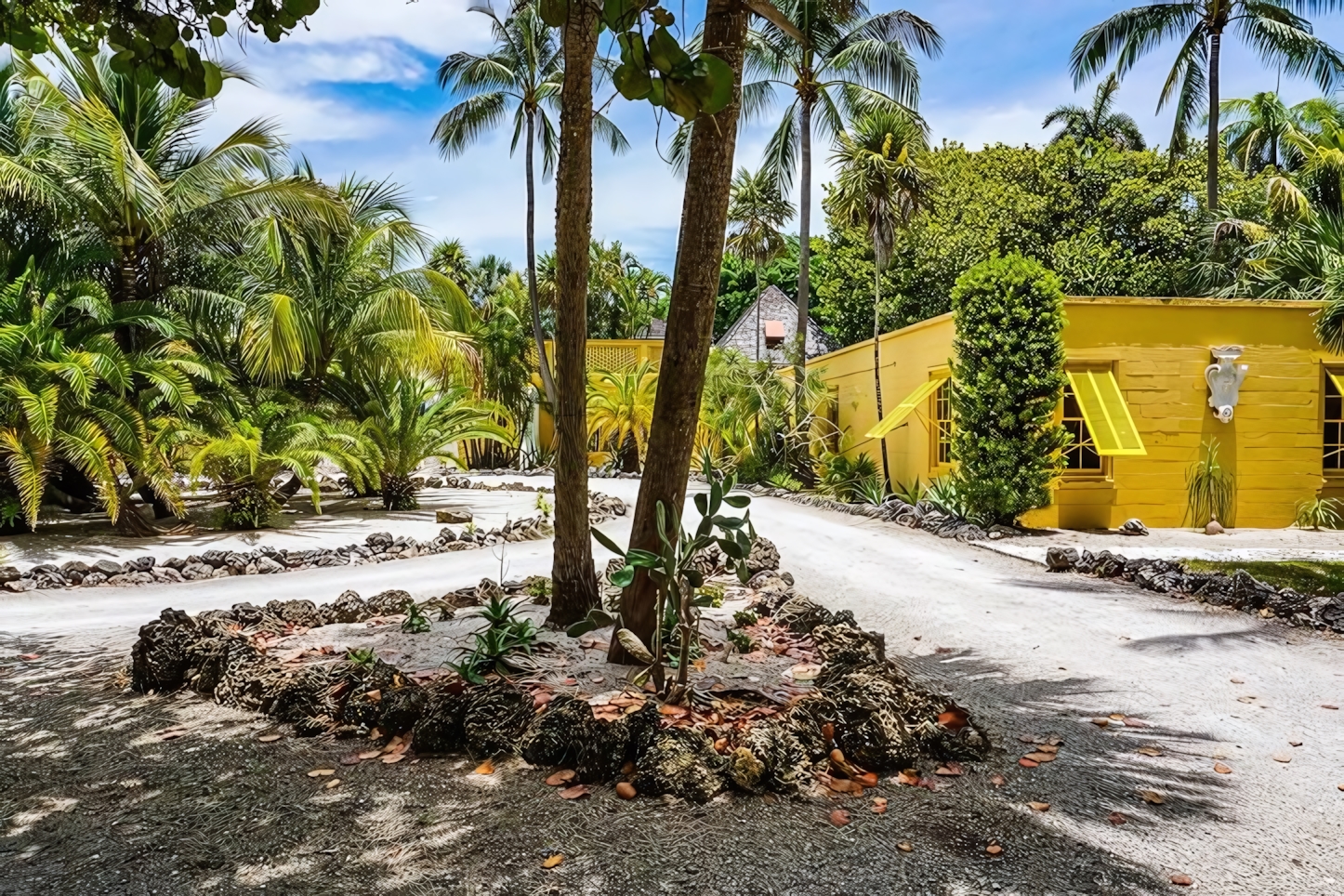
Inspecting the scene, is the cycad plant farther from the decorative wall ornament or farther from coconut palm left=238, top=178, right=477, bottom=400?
the decorative wall ornament

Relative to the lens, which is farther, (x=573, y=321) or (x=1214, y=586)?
(x=1214, y=586)

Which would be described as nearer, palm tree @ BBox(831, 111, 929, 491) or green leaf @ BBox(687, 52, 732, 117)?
green leaf @ BBox(687, 52, 732, 117)

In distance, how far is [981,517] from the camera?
39.1 ft

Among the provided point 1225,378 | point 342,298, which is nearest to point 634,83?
point 1225,378

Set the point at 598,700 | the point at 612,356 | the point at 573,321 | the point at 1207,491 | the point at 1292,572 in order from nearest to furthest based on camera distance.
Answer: the point at 598,700 → the point at 573,321 → the point at 1292,572 → the point at 1207,491 → the point at 612,356

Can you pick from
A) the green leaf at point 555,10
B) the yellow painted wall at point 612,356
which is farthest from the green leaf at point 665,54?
the yellow painted wall at point 612,356

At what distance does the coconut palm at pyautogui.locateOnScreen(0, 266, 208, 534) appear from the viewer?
30.9 feet

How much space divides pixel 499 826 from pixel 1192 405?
1253cm

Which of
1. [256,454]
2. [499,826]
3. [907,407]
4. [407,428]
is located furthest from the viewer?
[407,428]

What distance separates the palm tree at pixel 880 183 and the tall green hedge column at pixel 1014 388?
Result: 4502 mm

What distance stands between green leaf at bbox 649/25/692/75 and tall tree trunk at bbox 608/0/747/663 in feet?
9.17

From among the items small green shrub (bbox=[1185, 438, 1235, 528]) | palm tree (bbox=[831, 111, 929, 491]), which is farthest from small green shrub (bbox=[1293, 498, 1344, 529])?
palm tree (bbox=[831, 111, 929, 491])

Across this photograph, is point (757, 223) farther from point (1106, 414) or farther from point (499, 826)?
point (499, 826)

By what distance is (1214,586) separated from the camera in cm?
739
